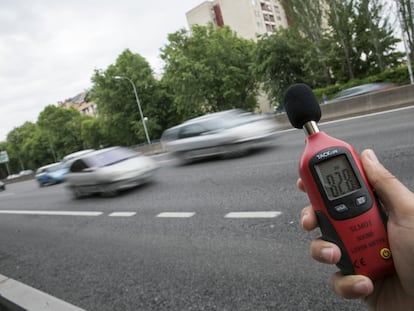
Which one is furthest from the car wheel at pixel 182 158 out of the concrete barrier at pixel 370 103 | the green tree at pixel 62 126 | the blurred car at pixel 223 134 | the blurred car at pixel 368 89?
the green tree at pixel 62 126

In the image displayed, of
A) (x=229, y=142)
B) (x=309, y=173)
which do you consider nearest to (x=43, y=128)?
(x=229, y=142)

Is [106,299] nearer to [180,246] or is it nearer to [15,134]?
[180,246]

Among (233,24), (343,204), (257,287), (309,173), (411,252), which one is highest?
(233,24)

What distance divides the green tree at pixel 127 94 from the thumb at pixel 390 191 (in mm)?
43874

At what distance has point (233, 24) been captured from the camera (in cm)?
6756

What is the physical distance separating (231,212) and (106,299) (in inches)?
109

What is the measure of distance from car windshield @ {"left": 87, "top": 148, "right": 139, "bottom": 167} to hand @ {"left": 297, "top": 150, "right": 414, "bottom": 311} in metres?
10.1

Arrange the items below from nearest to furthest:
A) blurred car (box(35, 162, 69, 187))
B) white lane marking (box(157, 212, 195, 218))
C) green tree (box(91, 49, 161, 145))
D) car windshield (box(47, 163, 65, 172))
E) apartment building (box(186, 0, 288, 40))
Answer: white lane marking (box(157, 212, 195, 218)) → blurred car (box(35, 162, 69, 187)) → car windshield (box(47, 163, 65, 172)) → green tree (box(91, 49, 161, 145)) → apartment building (box(186, 0, 288, 40))

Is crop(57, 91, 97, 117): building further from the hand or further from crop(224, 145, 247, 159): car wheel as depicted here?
the hand

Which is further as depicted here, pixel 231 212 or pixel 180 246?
pixel 231 212

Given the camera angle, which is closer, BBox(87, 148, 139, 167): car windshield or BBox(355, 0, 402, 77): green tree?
BBox(87, 148, 139, 167): car windshield

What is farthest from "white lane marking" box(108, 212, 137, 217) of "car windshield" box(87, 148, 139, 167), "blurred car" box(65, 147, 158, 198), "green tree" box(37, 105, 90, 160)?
"green tree" box(37, 105, 90, 160)

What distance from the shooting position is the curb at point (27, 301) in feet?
10.1

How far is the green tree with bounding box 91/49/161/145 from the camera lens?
45188 mm
